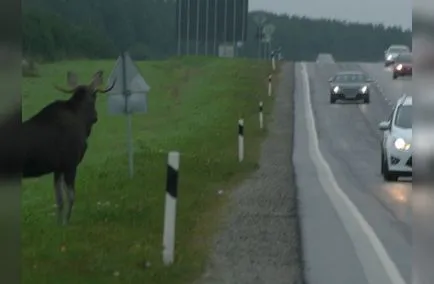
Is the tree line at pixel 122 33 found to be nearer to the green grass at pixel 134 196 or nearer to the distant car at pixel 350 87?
the green grass at pixel 134 196

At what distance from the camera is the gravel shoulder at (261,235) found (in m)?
9.05

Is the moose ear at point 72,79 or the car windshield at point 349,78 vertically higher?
the moose ear at point 72,79

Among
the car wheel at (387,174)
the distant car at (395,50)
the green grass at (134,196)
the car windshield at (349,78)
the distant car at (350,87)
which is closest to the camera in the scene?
the distant car at (395,50)

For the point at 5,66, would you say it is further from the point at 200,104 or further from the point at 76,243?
the point at 200,104

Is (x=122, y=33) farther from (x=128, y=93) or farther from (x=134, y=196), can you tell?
(x=128, y=93)

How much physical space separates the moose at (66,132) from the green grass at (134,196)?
0.16 meters

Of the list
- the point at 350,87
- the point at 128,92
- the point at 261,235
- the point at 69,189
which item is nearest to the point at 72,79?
the point at 69,189

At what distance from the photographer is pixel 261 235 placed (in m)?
11.9

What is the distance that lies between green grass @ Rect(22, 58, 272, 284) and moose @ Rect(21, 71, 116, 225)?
0.54ft

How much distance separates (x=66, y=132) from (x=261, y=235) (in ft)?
9.55

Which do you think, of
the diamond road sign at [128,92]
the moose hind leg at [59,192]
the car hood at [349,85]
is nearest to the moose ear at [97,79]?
the moose hind leg at [59,192]

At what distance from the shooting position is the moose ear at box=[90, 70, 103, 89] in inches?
403

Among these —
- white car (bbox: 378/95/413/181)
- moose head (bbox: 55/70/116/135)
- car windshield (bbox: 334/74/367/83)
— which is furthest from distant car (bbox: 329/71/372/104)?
moose head (bbox: 55/70/116/135)

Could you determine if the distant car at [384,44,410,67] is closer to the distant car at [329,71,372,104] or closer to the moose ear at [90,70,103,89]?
the moose ear at [90,70,103,89]
